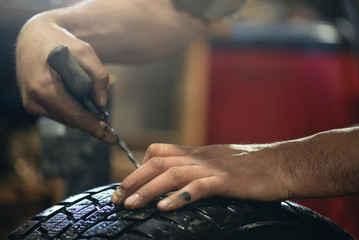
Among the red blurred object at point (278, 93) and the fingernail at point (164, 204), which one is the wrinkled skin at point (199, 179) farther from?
the red blurred object at point (278, 93)

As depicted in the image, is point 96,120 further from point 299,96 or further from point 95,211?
point 299,96

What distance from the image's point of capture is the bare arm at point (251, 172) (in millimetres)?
602

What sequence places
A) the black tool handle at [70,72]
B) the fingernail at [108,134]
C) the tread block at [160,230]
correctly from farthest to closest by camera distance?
1. the fingernail at [108,134]
2. the black tool handle at [70,72]
3. the tread block at [160,230]

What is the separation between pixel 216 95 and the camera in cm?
230

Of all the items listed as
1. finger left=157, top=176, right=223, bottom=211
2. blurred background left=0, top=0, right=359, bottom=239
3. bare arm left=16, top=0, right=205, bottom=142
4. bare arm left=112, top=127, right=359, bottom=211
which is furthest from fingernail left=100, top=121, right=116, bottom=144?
blurred background left=0, top=0, right=359, bottom=239

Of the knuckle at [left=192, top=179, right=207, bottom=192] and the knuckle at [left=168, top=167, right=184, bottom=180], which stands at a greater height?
the knuckle at [left=168, top=167, right=184, bottom=180]

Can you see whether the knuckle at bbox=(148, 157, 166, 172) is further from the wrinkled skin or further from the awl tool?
the awl tool

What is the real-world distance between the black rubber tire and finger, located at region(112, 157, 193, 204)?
2 cm

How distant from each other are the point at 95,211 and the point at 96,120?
28 cm

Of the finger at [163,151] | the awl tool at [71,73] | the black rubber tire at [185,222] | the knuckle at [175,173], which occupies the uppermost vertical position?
the awl tool at [71,73]

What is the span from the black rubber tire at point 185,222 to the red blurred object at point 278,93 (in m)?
1.42

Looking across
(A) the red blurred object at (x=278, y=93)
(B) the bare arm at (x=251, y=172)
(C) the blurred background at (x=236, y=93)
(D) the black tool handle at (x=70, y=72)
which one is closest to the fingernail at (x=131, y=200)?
(B) the bare arm at (x=251, y=172)

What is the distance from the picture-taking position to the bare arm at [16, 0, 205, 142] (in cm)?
83

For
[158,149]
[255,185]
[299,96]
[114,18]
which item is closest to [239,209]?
[255,185]
